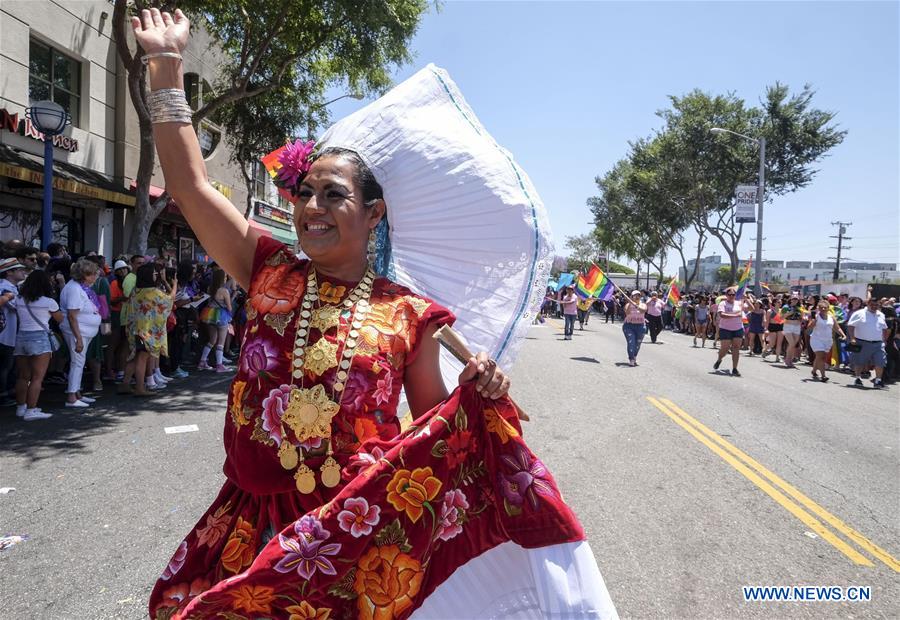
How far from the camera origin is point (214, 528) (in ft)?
5.90

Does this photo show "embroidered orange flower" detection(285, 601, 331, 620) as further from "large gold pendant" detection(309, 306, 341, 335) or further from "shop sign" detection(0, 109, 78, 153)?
"shop sign" detection(0, 109, 78, 153)

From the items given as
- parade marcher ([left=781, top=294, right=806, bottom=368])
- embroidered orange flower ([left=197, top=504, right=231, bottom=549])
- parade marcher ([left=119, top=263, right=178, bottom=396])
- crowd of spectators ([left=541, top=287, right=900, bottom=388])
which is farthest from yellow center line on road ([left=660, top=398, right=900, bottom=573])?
parade marcher ([left=781, top=294, right=806, bottom=368])

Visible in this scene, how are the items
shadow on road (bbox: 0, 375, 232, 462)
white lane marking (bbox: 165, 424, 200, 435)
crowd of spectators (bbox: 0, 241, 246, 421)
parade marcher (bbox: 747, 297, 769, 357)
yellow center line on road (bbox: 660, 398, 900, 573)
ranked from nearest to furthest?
yellow center line on road (bbox: 660, 398, 900, 573) < shadow on road (bbox: 0, 375, 232, 462) < white lane marking (bbox: 165, 424, 200, 435) < crowd of spectators (bbox: 0, 241, 246, 421) < parade marcher (bbox: 747, 297, 769, 357)

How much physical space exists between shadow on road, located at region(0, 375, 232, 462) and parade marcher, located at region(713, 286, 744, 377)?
9.98 metres

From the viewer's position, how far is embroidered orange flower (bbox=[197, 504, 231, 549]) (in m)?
1.78

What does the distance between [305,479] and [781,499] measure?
4.76 meters

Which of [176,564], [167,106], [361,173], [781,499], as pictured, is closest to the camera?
[176,564]

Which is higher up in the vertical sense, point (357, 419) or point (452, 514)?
point (357, 419)

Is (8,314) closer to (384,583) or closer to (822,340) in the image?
(384,583)

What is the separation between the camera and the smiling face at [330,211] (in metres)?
1.94

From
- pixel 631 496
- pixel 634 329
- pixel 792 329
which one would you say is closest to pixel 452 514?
pixel 631 496

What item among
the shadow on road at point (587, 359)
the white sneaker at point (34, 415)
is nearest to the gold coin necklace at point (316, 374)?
the white sneaker at point (34, 415)

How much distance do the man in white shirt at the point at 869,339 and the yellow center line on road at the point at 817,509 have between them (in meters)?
7.85

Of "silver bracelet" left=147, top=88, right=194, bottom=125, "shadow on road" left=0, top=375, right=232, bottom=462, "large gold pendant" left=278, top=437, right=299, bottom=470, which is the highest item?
"silver bracelet" left=147, top=88, right=194, bottom=125
